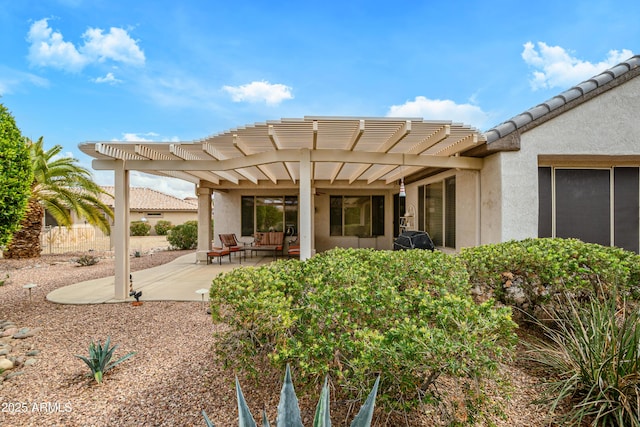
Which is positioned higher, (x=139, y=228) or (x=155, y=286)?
(x=139, y=228)

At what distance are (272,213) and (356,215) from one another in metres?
3.87

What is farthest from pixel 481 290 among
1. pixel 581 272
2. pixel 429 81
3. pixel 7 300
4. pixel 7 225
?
pixel 429 81

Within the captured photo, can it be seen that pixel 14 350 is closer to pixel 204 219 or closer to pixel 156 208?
pixel 204 219

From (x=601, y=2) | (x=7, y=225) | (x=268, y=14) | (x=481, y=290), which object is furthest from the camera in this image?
(x=268, y=14)

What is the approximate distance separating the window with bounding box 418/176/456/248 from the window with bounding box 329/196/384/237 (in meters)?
3.51

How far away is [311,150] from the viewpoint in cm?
600

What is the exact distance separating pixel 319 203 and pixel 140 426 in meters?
11.8

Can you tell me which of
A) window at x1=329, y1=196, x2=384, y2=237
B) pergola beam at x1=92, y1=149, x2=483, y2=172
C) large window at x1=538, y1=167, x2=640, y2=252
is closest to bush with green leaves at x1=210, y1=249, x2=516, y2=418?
pergola beam at x1=92, y1=149, x2=483, y2=172

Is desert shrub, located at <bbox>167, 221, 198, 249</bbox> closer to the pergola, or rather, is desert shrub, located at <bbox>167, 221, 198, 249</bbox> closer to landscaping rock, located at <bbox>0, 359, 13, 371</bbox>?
the pergola

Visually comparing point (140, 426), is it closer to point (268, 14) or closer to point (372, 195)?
point (268, 14)

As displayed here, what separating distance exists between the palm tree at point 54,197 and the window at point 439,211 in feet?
42.9

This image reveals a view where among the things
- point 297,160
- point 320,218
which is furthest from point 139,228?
point 297,160

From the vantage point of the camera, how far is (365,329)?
7.38 ft

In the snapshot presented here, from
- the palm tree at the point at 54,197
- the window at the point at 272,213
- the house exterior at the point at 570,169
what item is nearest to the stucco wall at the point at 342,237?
the window at the point at 272,213
